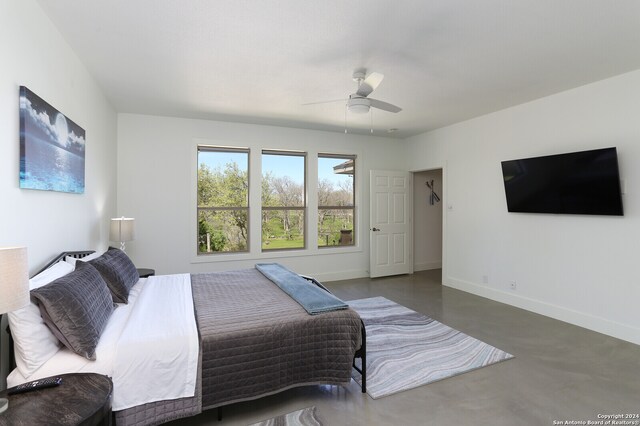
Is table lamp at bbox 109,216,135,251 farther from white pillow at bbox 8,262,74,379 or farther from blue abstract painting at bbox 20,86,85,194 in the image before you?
white pillow at bbox 8,262,74,379

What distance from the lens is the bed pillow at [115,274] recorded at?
96.0 inches

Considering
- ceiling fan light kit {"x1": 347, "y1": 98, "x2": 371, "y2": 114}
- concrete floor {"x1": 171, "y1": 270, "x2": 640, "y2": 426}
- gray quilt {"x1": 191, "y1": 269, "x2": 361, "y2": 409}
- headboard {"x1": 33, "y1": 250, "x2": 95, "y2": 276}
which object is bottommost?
concrete floor {"x1": 171, "y1": 270, "x2": 640, "y2": 426}

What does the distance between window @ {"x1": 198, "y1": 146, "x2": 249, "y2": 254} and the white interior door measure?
94.9 inches

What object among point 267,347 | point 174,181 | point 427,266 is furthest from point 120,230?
point 427,266

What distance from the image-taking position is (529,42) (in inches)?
104

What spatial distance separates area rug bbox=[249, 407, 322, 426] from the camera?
6.69 ft

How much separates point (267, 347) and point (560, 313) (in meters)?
3.77

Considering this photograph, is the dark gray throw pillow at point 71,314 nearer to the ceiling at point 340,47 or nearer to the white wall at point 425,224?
the ceiling at point 340,47

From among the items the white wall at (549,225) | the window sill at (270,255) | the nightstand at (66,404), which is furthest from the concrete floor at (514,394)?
the window sill at (270,255)

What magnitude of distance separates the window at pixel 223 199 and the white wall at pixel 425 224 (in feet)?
11.8

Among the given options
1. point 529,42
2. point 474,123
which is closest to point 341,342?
point 529,42

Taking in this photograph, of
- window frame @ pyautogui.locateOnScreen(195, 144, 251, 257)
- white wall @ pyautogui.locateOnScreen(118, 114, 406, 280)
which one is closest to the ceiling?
white wall @ pyautogui.locateOnScreen(118, 114, 406, 280)

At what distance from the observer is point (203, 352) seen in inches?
74.4

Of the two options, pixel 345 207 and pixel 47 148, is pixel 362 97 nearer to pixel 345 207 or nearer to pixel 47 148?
pixel 47 148
